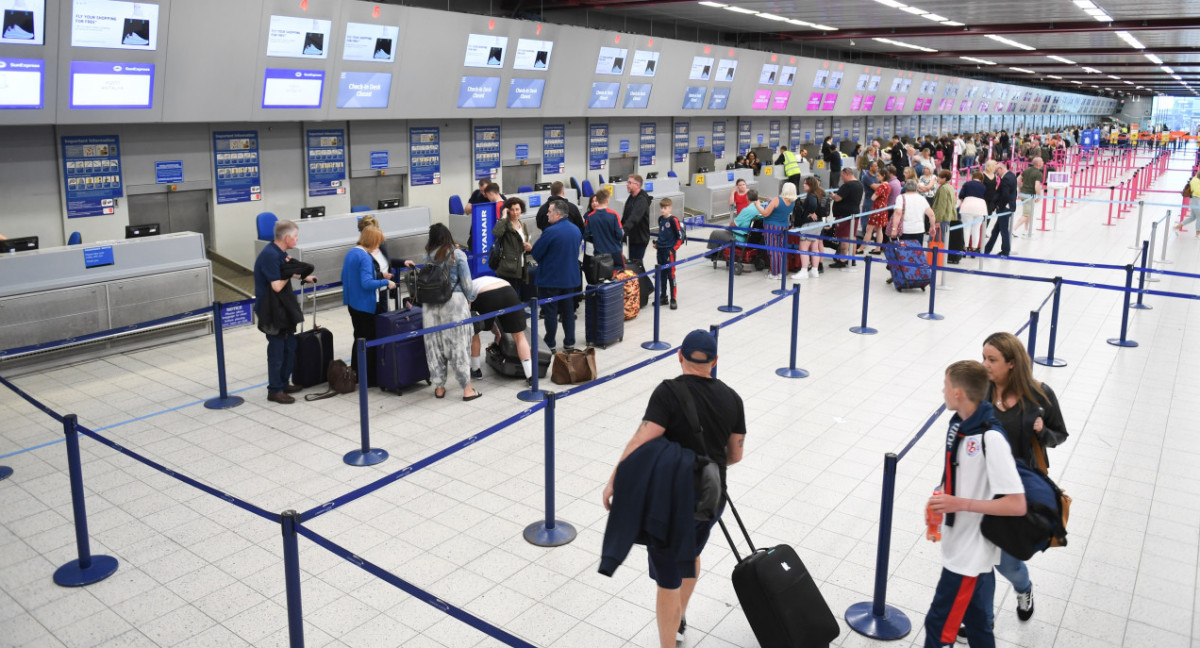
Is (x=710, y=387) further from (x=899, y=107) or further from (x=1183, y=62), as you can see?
(x=1183, y=62)

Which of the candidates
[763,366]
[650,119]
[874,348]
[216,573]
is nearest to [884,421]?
[763,366]

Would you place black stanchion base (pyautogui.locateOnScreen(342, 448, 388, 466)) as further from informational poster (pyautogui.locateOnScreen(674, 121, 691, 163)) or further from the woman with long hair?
informational poster (pyautogui.locateOnScreen(674, 121, 691, 163))

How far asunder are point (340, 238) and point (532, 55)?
4.44 meters

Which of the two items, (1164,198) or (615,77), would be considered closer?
(615,77)

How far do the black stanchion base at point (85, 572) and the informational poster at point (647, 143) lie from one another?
15.0 m

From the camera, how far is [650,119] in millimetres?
18781

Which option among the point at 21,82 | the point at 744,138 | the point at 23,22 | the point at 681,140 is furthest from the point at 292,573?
the point at 744,138

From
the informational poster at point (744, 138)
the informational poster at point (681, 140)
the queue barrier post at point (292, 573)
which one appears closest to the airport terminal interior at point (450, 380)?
the queue barrier post at point (292, 573)

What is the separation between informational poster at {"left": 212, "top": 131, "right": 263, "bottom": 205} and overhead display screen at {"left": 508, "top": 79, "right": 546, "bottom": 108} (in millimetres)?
3926

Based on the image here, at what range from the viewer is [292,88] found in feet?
34.6

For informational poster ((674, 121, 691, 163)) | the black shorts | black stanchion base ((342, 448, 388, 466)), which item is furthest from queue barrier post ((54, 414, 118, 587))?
informational poster ((674, 121, 691, 163))

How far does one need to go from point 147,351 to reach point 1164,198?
26.9m

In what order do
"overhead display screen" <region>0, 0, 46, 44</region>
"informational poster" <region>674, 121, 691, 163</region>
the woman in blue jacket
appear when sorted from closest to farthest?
the woman in blue jacket → "overhead display screen" <region>0, 0, 46, 44</region> → "informational poster" <region>674, 121, 691, 163</region>

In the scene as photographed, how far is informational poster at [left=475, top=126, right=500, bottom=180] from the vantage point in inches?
572
